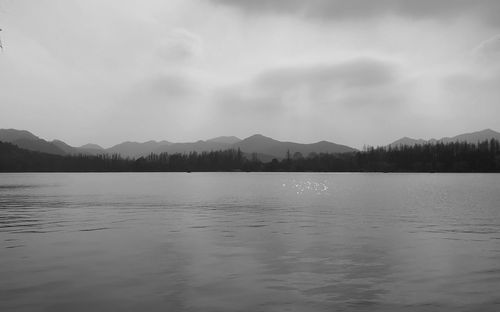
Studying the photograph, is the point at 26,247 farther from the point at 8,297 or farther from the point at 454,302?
the point at 454,302

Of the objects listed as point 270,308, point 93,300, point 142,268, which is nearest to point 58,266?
point 142,268

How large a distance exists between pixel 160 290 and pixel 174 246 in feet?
43.8

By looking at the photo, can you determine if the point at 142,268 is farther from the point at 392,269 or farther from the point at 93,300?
the point at 392,269

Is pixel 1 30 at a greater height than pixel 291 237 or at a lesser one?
greater

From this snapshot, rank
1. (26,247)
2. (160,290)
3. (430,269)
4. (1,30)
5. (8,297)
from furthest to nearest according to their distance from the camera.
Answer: (26,247) → (430,269) → (160,290) → (8,297) → (1,30)

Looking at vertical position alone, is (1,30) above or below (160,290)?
above

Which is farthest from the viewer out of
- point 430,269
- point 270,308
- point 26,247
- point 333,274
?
point 26,247

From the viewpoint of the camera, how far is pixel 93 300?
1923 centimetres

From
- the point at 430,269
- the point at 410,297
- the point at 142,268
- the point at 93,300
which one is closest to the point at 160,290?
the point at 93,300

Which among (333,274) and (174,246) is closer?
(333,274)

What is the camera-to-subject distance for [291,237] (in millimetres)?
39062

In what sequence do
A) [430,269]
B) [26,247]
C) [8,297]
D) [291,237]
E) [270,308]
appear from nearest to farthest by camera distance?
[270,308] < [8,297] < [430,269] < [26,247] < [291,237]

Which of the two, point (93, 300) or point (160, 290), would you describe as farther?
point (160, 290)

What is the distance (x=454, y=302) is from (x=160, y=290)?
41.7 feet
